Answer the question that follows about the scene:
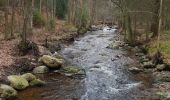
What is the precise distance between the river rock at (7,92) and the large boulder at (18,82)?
104 cm

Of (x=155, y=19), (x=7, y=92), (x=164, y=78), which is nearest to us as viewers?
(x=7, y=92)

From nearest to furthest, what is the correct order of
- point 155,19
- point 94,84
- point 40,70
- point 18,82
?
point 18,82 < point 94,84 < point 40,70 < point 155,19

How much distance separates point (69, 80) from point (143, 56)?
31.8 ft

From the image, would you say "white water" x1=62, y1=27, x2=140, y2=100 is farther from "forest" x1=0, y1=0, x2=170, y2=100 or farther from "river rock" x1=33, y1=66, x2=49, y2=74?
"river rock" x1=33, y1=66, x2=49, y2=74

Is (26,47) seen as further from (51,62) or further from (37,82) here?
(37,82)

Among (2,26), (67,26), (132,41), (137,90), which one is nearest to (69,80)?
(137,90)

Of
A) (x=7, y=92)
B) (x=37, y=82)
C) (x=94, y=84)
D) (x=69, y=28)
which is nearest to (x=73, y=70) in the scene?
(x=94, y=84)

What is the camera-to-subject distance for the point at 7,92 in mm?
15938

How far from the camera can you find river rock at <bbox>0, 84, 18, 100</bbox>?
15698 millimetres

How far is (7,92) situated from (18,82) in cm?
179

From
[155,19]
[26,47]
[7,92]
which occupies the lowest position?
[7,92]

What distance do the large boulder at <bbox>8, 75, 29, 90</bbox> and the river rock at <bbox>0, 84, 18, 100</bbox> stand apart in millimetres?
1041

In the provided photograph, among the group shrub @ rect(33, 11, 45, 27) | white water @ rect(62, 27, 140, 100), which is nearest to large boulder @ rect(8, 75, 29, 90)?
white water @ rect(62, 27, 140, 100)

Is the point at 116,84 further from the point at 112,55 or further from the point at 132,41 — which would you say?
the point at 132,41
